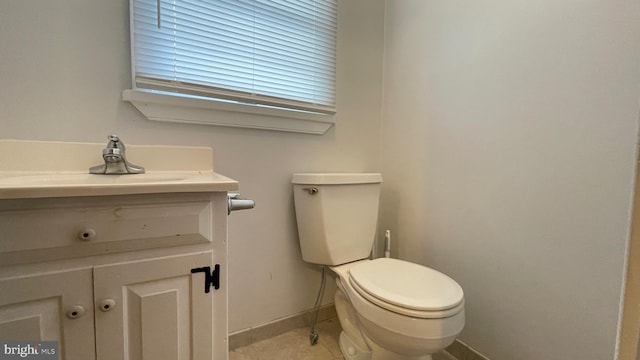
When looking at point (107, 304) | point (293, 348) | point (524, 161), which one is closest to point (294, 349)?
point (293, 348)

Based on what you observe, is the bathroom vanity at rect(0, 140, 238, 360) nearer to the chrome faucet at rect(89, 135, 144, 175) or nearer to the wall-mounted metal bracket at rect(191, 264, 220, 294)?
the wall-mounted metal bracket at rect(191, 264, 220, 294)

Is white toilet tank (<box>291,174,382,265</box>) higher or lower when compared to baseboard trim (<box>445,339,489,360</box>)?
higher

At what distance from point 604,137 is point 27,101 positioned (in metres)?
1.82

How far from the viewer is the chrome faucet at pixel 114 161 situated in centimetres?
85

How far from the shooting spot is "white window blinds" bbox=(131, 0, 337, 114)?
1031 mm

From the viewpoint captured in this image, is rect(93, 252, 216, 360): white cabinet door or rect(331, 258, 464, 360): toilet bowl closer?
rect(93, 252, 216, 360): white cabinet door

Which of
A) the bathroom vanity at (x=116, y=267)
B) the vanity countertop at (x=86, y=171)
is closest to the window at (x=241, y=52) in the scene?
the vanity countertop at (x=86, y=171)

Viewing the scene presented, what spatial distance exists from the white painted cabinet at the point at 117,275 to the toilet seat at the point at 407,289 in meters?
0.50

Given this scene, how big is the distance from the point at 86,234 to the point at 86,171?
484 mm

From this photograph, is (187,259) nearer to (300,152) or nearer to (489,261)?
(300,152)

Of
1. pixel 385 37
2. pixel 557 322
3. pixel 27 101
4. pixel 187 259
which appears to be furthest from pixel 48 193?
pixel 385 37

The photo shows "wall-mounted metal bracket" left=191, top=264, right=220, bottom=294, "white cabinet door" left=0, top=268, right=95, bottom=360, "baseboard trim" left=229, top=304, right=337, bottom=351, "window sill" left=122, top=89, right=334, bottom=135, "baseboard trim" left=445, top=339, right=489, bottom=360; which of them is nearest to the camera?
"white cabinet door" left=0, top=268, right=95, bottom=360

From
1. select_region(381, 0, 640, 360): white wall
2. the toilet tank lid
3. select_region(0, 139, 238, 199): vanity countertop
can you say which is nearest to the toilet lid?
select_region(381, 0, 640, 360): white wall

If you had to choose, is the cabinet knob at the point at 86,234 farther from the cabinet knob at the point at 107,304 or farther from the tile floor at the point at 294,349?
the tile floor at the point at 294,349
